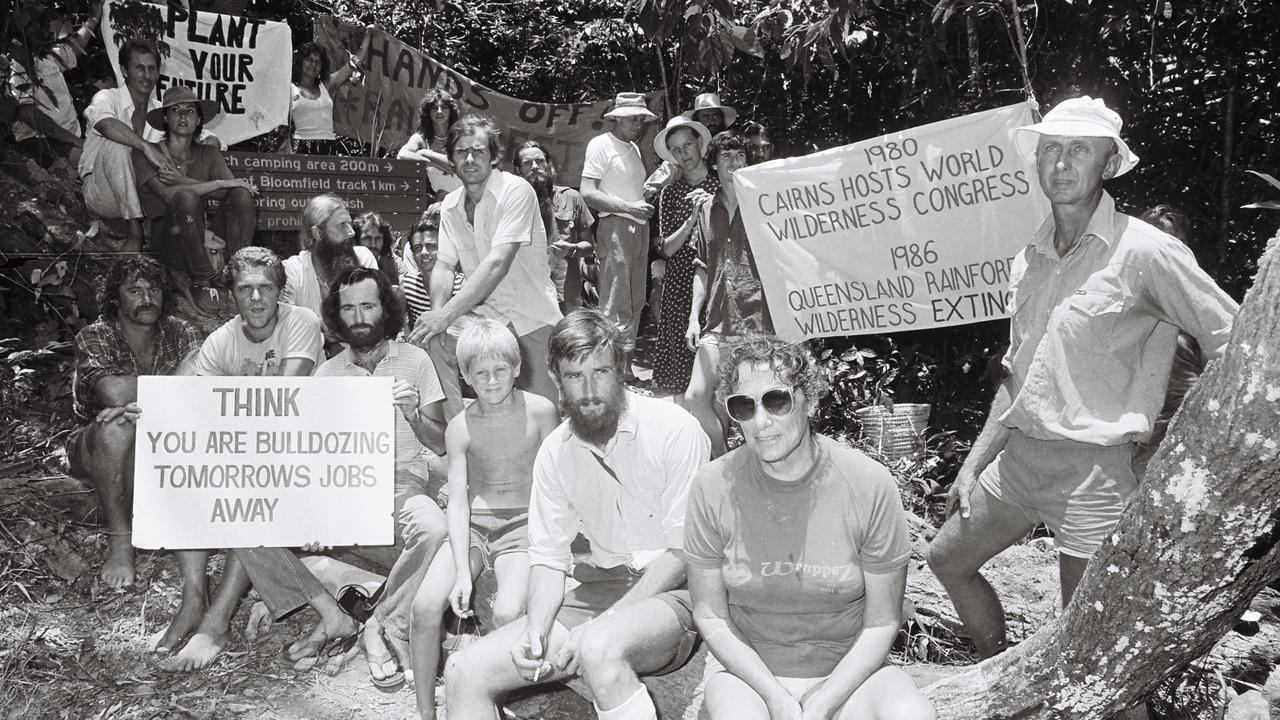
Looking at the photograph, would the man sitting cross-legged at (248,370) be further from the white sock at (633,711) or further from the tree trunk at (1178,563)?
the tree trunk at (1178,563)

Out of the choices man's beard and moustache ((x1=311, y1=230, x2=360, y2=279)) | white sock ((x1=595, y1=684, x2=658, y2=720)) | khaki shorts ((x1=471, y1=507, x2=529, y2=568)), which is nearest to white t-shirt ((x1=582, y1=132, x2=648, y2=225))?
man's beard and moustache ((x1=311, y1=230, x2=360, y2=279))

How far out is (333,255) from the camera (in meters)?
5.75

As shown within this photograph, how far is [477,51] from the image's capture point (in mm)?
13547

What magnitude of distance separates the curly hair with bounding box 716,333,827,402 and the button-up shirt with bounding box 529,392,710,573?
16.3 inches

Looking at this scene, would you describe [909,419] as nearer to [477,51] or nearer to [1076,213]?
[1076,213]

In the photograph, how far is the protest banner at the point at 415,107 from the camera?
9641mm

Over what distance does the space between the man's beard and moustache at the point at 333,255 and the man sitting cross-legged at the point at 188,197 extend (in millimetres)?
1804

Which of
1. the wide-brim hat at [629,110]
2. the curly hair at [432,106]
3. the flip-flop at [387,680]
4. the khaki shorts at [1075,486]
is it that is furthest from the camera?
the curly hair at [432,106]

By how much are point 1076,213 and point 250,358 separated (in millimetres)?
3434

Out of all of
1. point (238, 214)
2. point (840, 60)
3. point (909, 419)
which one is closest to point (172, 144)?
point (238, 214)

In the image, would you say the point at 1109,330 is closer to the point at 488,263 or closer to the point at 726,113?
the point at 488,263

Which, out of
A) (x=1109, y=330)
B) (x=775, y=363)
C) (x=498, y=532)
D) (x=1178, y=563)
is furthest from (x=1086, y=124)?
(x=498, y=532)

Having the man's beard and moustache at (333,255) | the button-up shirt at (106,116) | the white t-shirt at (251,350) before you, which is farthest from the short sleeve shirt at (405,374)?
the button-up shirt at (106,116)

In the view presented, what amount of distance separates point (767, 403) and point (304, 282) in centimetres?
323
